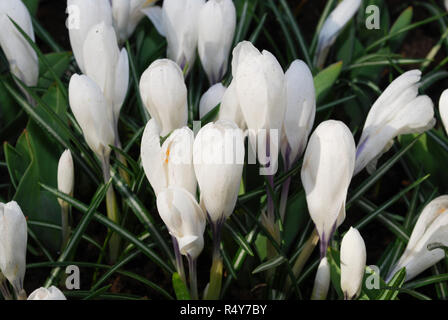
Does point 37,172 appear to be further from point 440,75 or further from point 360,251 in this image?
point 440,75

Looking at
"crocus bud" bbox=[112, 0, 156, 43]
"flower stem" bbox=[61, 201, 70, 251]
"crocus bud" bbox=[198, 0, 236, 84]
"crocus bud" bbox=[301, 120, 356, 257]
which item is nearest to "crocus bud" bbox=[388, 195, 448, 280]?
"crocus bud" bbox=[301, 120, 356, 257]

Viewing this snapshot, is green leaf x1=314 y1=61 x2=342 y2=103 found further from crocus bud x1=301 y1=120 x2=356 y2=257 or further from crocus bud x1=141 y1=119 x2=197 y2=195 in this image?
crocus bud x1=141 y1=119 x2=197 y2=195

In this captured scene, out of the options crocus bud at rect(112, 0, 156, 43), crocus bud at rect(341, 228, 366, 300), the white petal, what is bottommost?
crocus bud at rect(341, 228, 366, 300)

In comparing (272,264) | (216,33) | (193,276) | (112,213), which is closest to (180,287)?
(193,276)

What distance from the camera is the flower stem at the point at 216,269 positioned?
3.32 feet

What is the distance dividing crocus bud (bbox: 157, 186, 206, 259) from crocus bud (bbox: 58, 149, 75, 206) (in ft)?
0.92

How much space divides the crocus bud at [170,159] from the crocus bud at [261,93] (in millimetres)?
126

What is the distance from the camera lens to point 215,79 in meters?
1.38

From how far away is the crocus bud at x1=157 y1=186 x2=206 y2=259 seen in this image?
912 millimetres

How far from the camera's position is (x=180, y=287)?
1037 millimetres

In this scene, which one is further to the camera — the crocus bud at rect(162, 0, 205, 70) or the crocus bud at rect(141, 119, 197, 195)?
the crocus bud at rect(162, 0, 205, 70)

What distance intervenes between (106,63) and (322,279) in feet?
1.86

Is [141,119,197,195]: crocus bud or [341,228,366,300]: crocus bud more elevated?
[141,119,197,195]: crocus bud

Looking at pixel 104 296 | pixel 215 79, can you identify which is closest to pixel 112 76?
pixel 215 79
